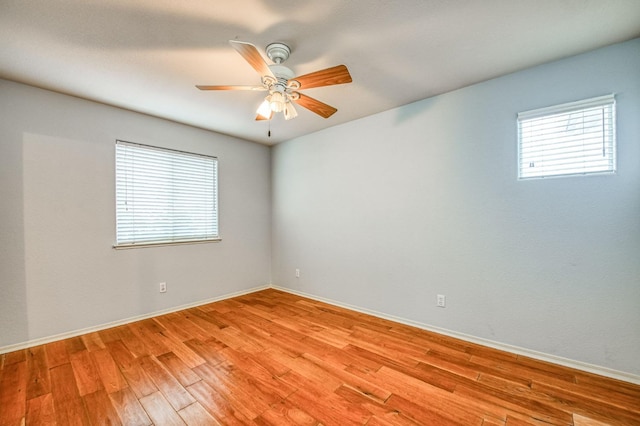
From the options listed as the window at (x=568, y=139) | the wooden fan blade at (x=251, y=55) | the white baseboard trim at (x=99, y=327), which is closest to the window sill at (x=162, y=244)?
the white baseboard trim at (x=99, y=327)

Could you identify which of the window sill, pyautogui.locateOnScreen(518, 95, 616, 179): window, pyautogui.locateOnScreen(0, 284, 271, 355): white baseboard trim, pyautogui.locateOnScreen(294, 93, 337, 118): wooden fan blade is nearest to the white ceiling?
pyautogui.locateOnScreen(294, 93, 337, 118): wooden fan blade

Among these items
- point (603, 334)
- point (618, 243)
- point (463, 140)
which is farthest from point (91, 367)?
point (618, 243)

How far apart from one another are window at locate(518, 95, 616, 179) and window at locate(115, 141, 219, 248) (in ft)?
12.1

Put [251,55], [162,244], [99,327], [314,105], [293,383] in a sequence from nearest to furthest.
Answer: [251,55], [293,383], [314,105], [99,327], [162,244]

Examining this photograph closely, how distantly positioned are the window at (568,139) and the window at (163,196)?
3.68 m

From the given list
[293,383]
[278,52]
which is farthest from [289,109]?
[293,383]

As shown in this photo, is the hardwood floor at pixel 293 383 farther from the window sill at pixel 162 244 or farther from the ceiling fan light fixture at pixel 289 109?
the ceiling fan light fixture at pixel 289 109

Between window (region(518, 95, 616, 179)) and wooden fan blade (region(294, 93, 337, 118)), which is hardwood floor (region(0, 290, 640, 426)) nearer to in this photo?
window (region(518, 95, 616, 179))

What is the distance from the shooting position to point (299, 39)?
1.83 meters

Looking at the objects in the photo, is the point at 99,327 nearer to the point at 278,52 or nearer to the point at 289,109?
the point at 289,109

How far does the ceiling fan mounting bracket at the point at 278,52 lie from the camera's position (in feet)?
6.13

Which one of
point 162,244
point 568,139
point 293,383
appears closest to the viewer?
Result: point 293,383

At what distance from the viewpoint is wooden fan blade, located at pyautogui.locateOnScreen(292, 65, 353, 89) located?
1.68 metres

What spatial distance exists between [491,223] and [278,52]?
91.5 inches
